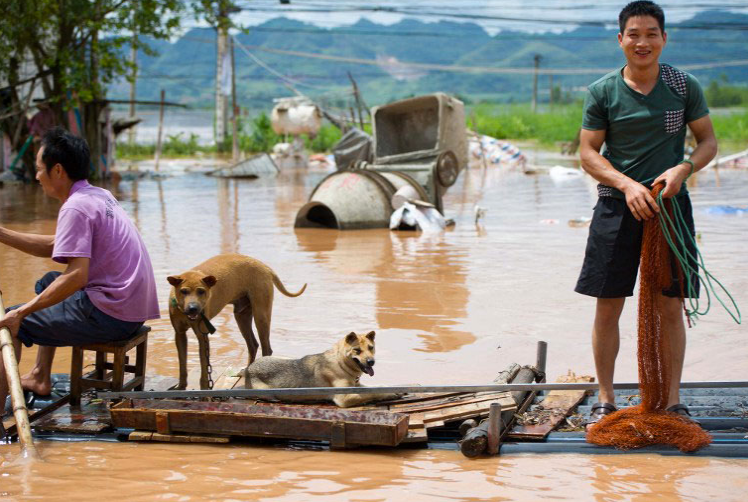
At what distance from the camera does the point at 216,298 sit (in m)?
5.46

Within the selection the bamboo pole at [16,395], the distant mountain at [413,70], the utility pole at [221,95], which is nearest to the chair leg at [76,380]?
the bamboo pole at [16,395]

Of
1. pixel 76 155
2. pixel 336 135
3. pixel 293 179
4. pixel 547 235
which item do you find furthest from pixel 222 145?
pixel 76 155

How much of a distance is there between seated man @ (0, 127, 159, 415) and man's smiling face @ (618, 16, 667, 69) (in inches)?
110

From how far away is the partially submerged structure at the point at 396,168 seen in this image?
13.8 m

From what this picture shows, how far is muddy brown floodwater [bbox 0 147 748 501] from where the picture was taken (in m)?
4.20

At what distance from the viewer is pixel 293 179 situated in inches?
964

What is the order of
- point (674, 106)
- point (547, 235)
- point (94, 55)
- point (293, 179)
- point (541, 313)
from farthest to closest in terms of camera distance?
point (293, 179)
point (94, 55)
point (547, 235)
point (541, 313)
point (674, 106)

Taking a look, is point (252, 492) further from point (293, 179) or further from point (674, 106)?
point (293, 179)

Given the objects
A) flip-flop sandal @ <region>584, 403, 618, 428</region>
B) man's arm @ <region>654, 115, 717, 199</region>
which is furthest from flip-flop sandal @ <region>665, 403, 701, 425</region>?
man's arm @ <region>654, 115, 717, 199</region>

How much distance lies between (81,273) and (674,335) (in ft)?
9.98

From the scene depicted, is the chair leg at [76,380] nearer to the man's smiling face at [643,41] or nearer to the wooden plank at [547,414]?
the wooden plank at [547,414]

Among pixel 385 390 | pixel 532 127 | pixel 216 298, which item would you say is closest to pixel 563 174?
pixel 216 298

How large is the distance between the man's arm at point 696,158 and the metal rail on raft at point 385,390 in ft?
3.38

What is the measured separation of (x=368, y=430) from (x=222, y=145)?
31317 mm
